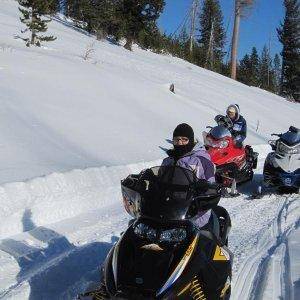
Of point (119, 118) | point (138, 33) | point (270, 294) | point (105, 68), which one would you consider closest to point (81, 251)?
point (270, 294)

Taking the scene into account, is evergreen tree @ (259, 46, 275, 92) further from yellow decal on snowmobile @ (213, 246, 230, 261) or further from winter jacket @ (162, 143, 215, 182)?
→ yellow decal on snowmobile @ (213, 246, 230, 261)

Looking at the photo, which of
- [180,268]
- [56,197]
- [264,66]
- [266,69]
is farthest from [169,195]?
[264,66]

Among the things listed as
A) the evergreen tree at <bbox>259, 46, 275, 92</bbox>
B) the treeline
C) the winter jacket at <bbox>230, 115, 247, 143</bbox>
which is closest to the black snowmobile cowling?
the winter jacket at <bbox>230, 115, 247, 143</bbox>

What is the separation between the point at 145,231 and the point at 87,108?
28.8 feet

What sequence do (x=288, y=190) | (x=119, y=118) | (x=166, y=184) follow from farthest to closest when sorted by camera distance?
(x=119, y=118) < (x=288, y=190) < (x=166, y=184)

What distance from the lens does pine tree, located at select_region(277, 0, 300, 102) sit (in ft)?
176

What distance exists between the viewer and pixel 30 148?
8.30m

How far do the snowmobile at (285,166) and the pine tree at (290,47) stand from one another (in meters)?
45.3

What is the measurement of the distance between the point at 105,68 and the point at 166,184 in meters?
13.9

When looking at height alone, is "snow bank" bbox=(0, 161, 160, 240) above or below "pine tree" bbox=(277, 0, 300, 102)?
below

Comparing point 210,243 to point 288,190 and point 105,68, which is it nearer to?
point 288,190

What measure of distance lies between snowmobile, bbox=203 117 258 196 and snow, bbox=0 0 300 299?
386 mm

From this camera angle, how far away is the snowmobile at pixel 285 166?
927cm

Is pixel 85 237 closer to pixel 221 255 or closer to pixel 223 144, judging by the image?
pixel 221 255
